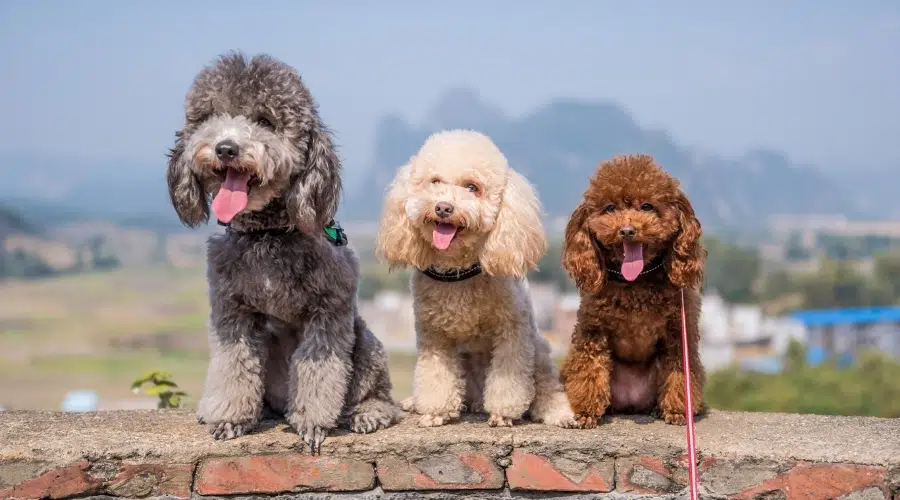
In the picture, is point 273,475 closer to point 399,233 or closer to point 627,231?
point 399,233

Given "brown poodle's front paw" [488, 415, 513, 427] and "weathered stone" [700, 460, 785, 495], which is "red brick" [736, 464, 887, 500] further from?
"brown poodle's front paw" [488, 415, 513, 427]

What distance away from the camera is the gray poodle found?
2.90 meters

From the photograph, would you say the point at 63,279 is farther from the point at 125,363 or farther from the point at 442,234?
the point at 442,234

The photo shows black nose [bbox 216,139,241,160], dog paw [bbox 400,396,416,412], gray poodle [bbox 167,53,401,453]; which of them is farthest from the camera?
dog paw [bbox 400,396,416,412]

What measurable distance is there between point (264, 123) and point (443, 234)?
758 millimetres

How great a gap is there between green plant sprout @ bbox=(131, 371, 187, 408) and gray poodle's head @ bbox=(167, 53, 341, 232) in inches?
55.7

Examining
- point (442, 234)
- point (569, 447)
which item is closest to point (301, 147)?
point (442, 234)

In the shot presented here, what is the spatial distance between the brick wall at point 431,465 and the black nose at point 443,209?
0.86 m

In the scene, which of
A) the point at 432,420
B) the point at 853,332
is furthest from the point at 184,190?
the point at 853,332

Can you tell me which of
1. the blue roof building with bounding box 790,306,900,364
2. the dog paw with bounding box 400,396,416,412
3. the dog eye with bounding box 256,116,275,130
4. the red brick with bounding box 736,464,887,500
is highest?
the blue roof building with bounding box 790,306,900,364

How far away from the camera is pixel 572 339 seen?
3.41m

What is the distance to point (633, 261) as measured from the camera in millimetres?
3127

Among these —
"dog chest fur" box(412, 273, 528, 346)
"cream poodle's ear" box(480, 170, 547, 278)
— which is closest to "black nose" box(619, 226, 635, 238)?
"cream poodle's ear" box(480, 170, 547, 278)

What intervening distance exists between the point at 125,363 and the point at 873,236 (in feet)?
417
